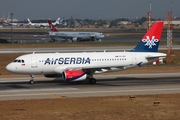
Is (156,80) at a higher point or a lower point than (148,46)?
lower

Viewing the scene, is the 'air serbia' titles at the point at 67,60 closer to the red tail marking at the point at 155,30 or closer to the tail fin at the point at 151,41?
the tail fin at the point at 151,41

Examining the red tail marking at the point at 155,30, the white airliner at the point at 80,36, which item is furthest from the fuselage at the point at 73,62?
the white airliner at the point at 80,36

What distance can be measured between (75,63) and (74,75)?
2669 millimetres

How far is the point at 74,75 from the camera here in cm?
4772

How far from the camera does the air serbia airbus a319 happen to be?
4881cm

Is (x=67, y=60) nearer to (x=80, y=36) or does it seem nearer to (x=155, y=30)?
(x=155, y=30)

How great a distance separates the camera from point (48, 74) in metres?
50.8

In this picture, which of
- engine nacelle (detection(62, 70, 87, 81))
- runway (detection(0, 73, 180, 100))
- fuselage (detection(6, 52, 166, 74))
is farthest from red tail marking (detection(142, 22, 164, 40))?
engine nacelle (detection(62, 70, 87, 81))

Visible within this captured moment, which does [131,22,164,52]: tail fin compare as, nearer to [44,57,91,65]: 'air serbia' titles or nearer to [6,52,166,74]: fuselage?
[6,52,166,74]: fuselage

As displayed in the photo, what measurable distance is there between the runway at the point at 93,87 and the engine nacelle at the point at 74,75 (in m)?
0.83

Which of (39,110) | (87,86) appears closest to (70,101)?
(39,110)

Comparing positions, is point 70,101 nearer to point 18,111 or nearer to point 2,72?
point 18,111

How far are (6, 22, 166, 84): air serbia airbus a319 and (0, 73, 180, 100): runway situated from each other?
1.32m

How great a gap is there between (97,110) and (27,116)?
532cm
